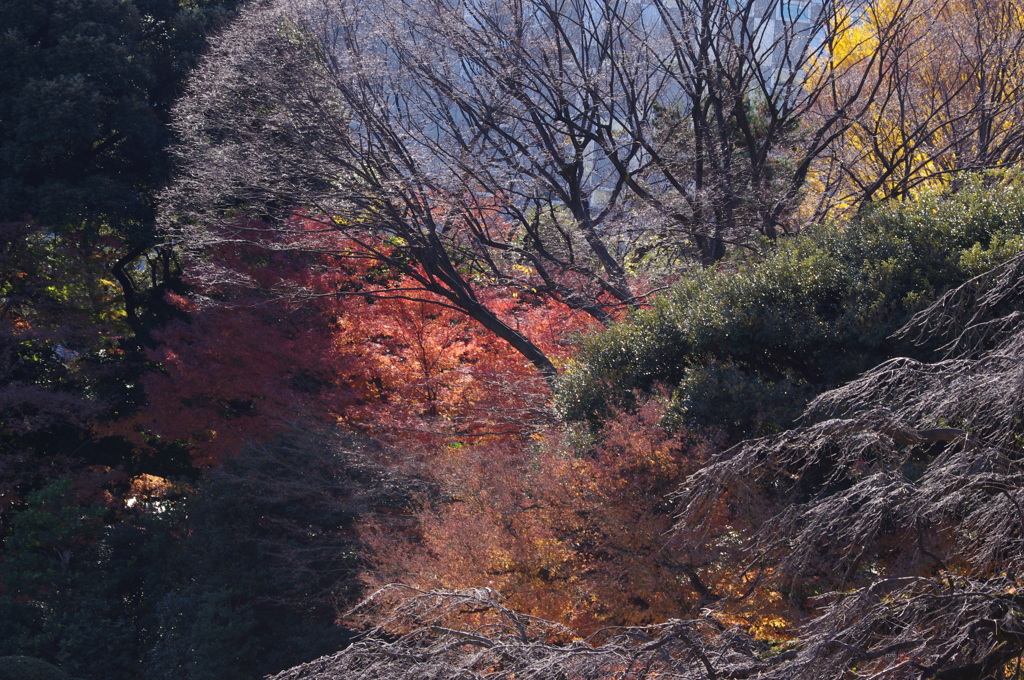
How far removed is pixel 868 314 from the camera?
6008 millimetres

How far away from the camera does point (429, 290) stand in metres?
10.7

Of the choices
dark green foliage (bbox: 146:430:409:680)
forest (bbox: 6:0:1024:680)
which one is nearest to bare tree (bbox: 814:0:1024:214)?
forest (bbox: 6:0:1024:680)

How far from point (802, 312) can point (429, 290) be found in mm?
5453

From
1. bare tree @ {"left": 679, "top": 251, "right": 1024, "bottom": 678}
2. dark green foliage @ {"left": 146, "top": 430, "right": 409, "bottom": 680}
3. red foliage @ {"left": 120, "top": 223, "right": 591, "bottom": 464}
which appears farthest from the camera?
red foliage @ {"left": 120, "top": 223, "right": 591, "bottom": 464}

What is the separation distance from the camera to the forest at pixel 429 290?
255 inches

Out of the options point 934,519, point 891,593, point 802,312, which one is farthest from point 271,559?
point 934,519

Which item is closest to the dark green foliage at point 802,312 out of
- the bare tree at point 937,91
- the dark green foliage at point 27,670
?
the bare tree at point 937,91

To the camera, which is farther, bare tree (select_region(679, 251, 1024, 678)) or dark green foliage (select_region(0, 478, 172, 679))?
dark green foliage (select_region(0, 478, 172, 679))

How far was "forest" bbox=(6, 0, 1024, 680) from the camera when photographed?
6.48m

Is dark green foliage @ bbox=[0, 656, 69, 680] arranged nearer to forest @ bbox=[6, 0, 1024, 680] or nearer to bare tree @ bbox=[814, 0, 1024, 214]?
forest @ bbox=[6, 0, 1024, 680]

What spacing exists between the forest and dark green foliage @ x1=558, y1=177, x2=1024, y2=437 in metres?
0.03

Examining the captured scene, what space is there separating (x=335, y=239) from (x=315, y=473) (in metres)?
3.29

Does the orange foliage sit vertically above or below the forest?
below

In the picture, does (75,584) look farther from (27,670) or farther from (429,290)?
(429,290)
